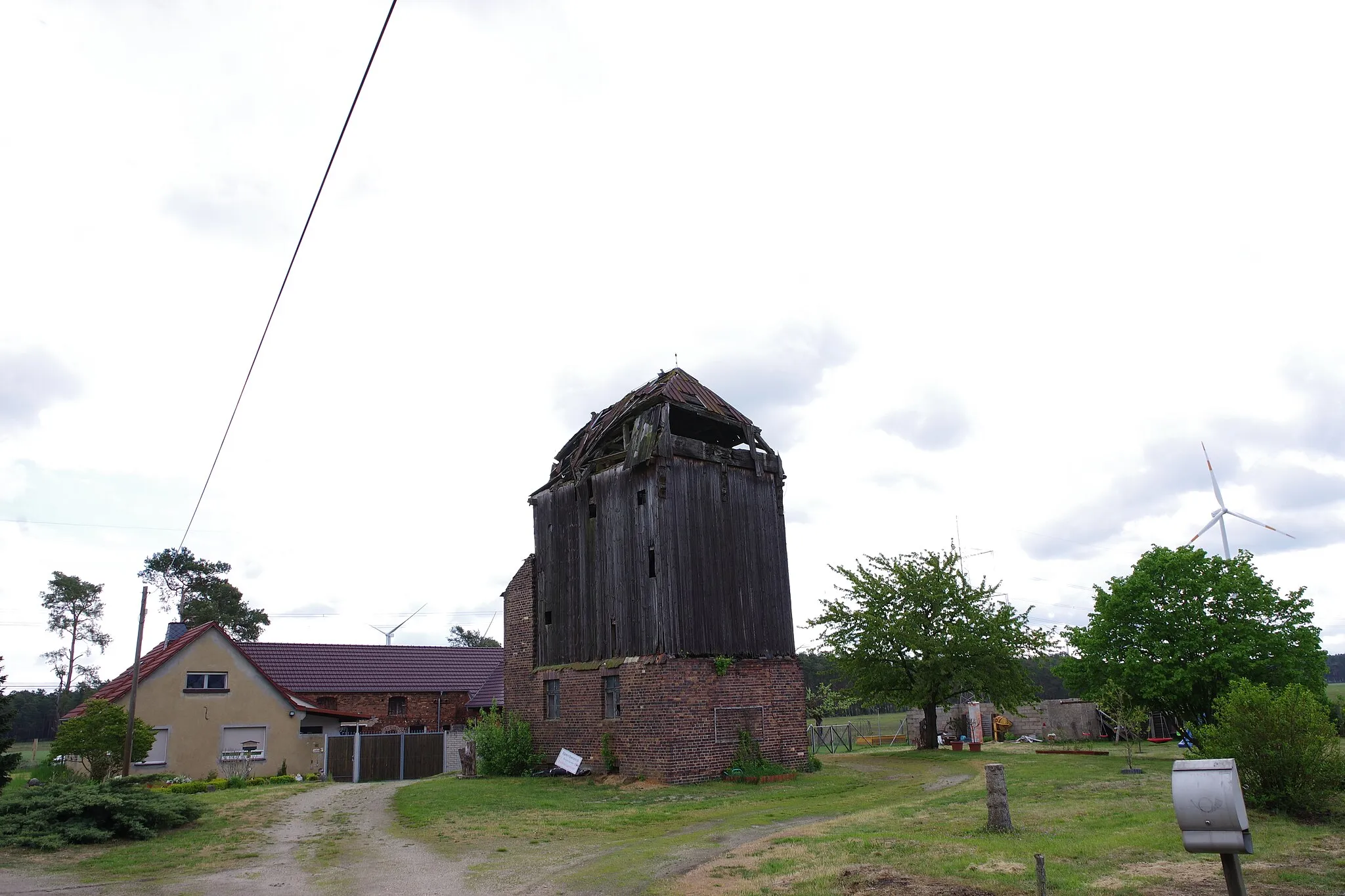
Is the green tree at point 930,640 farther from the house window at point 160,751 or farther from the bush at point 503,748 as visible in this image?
the house window at point 160,751

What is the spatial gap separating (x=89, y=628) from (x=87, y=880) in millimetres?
79091

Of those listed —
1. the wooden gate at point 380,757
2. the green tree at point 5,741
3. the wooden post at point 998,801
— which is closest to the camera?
the wooden post at point 998,801

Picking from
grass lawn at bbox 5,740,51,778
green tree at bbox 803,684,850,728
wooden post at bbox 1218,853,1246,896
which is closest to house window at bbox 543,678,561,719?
green tree at bbox 803,684,850,728

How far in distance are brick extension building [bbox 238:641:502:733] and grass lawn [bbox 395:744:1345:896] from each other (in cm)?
2257

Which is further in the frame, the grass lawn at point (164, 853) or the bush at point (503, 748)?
the bush at point (503, 748)

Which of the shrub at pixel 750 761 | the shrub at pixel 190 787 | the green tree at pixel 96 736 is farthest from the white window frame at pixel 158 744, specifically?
the shrub at pixel 750 761

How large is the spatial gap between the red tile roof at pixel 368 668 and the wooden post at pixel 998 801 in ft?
125

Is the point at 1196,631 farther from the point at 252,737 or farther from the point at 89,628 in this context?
the point at 89,628

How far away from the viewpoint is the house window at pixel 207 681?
36.2 metres

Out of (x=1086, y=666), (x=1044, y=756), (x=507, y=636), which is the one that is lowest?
(x=1044, y=756)

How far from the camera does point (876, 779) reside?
23984mm

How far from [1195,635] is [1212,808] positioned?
82.6 feet

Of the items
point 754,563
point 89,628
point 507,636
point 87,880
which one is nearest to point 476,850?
point 87,880

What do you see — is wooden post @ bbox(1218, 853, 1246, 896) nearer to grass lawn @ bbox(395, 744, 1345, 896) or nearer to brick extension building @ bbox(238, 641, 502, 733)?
grass lawn @ bbox(395, 744, 1345, 896)
